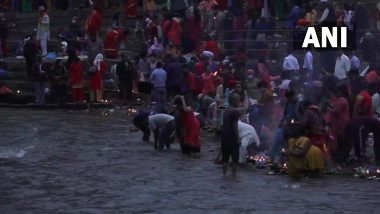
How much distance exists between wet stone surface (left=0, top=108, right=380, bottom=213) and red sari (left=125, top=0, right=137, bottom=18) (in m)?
12.8

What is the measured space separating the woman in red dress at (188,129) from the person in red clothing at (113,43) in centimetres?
1244

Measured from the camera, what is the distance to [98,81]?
37.0 m

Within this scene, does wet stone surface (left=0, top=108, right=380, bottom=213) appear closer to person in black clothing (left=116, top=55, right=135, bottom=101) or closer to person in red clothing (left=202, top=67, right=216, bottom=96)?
person in red clothing (left=202, top=67, right=216, bottom=96)

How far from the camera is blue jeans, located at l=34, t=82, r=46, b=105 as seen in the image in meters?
37.0

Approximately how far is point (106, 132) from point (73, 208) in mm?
11065

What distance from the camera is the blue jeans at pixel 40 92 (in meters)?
37.0

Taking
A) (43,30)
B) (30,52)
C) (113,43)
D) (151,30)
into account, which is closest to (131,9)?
(43,30)

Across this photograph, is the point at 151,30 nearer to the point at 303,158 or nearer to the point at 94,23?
the point at 94,23

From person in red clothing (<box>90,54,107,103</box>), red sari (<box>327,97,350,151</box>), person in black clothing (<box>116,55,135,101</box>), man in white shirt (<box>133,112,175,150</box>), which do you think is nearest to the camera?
red sari (<box>327,97,350,151</box>)

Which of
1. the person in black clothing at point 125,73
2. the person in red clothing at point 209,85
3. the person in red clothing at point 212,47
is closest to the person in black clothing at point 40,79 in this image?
the person in black clothing at point 125,73

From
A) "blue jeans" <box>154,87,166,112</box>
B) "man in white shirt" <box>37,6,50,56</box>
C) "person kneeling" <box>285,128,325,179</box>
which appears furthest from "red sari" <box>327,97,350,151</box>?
"man in white shirt" <box>37,6,50,56</box>

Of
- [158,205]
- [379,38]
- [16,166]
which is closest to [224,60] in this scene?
[379,38]

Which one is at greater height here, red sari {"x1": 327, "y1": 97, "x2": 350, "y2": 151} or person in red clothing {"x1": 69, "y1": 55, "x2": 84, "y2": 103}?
person in red clothing {"x1": 69, "y1": 55, "x2": 84, "y2": 103}

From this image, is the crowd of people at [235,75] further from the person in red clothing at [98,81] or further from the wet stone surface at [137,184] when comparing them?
the wet stone surface at [137,184]
